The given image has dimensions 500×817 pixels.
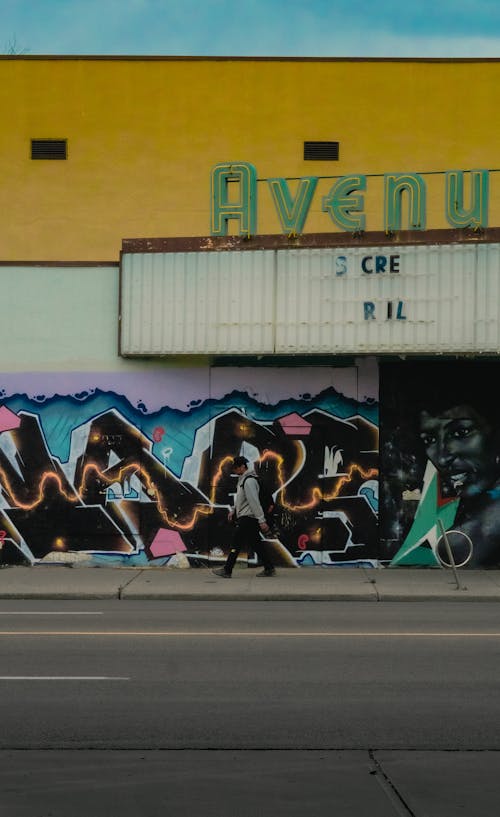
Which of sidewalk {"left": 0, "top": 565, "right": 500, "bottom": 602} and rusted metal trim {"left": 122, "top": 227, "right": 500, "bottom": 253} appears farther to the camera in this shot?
rusted metal trim {"left": 122, "top": 227, "right": 500, "bottom": 253}

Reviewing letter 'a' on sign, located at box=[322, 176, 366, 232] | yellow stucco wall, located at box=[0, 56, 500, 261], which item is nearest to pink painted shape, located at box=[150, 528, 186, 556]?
letter 'a' on sign, located at box=[322, 176, 366, 232]

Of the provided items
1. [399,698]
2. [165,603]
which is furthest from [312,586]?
[399,698]

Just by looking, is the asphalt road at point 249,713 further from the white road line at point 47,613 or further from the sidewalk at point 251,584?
the sidewalk at point 251,584

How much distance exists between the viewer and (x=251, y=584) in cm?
1645

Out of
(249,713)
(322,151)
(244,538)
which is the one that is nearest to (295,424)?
(244,538)

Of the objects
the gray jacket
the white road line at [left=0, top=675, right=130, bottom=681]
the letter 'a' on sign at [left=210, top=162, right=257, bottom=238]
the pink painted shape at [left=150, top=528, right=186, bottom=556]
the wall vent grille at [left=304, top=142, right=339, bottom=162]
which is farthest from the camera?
the wall vent grille at [left=304, top=142, right=339, bottom=162]

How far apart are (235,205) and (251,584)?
21.6 feet

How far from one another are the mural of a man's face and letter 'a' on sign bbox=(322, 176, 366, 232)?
130 inches

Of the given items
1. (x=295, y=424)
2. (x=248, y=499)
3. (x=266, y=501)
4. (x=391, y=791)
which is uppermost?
(x=295, y=424)

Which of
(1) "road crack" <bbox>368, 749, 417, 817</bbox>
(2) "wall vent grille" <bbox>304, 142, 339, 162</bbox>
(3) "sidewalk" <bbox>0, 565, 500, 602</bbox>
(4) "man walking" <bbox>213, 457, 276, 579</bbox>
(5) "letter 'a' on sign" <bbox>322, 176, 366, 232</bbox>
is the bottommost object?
(3) "sidewalk" <bbox>0, 565, 500, 602</bbox>

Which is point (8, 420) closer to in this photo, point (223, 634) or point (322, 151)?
point (223, 634)

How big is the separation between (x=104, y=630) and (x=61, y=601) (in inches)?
124

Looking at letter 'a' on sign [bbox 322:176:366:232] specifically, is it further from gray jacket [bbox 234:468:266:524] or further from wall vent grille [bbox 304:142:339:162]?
wall vent grille [bbox 304:142:339:162]

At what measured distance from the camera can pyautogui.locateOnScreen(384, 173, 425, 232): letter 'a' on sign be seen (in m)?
18.8
